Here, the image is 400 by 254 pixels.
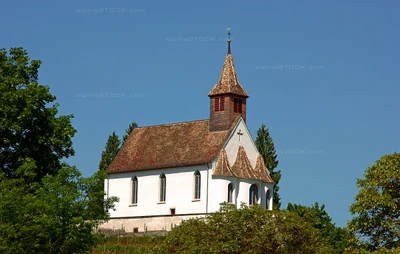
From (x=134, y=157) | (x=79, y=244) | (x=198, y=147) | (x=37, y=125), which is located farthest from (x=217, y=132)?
(x=79, y=244)

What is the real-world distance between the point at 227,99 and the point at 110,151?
2230 cm

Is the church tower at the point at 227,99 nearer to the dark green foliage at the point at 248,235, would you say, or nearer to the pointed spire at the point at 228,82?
the pointed spire at the point at 228,82

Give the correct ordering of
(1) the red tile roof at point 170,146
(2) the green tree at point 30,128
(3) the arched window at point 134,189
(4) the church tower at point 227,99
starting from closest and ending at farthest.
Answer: (2) the green tree at point 30,128, (1) the red tile roof at point 170,146, (4) the church tower at point 227,99, (3) the arched window at point 134,189

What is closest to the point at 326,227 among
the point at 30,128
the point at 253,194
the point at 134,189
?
the point at 253,194

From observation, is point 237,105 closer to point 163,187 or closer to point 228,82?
point 228,82

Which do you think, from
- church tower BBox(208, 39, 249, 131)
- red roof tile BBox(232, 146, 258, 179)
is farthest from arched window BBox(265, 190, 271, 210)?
church tower BBox(208, 39, 249, 131)

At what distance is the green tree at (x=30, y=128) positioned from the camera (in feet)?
218

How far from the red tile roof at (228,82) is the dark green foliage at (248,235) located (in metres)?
38.2

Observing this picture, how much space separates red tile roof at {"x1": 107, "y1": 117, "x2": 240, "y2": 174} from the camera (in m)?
101

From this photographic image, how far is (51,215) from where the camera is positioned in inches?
2205

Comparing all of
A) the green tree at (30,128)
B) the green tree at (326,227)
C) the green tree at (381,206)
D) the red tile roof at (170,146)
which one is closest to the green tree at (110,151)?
the red tile roof at (170,146)

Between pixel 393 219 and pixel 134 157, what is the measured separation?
183 feet

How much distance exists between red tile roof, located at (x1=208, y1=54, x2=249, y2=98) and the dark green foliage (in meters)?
38.2

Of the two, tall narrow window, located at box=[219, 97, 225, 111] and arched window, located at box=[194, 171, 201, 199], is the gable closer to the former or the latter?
tall narrow window, located at box=[219, 97, 225, 111]
